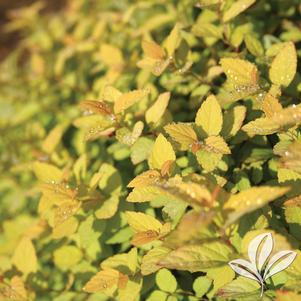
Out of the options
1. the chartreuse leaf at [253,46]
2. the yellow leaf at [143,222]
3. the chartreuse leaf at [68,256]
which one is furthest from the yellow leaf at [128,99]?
the chartreuse leaf at [68,256]

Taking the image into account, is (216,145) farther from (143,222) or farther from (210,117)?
(143,222)

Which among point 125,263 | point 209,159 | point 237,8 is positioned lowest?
point 125,263

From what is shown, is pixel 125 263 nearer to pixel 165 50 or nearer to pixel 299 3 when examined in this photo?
pixel 165 50

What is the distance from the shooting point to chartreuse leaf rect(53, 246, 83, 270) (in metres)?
1.59

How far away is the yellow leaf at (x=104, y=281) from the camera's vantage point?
1.22 metres

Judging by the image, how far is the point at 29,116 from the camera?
91.5 inches

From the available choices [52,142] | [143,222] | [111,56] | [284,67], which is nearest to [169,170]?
[143,222]

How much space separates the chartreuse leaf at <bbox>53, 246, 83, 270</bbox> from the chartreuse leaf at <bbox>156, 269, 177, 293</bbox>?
40 cm

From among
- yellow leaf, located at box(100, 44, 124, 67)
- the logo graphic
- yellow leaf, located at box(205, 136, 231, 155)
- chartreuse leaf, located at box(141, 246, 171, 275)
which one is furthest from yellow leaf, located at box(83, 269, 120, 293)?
yellow leaf, located at box(100, 44, 124, 67)

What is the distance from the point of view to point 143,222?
1.25m

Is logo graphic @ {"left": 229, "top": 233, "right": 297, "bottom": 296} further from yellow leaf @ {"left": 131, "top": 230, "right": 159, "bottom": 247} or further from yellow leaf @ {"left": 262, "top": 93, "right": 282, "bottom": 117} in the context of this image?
yellow leaf @ {"left": 262, "top": 93, "right": 282, "bottom": 117}

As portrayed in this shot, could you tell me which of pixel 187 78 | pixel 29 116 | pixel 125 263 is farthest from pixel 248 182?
pixel 29 116

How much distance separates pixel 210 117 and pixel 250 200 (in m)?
0.46

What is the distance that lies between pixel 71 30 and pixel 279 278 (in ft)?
7.55
